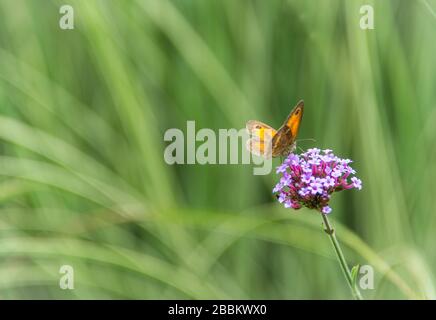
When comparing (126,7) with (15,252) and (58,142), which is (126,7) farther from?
(15,252)

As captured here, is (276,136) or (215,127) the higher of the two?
(215,127)

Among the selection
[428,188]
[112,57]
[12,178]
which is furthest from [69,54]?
[428,188]

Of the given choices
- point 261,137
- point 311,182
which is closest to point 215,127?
point 261,137

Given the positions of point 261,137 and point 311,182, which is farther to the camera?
point 261,137

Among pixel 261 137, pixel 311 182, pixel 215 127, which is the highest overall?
pixel 215 127

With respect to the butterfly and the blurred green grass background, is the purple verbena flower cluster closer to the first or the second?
the butterfly

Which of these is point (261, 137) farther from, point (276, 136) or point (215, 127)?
point (215, 127)

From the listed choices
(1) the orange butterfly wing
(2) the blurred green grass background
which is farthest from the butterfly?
(2) the blurred green grass background
